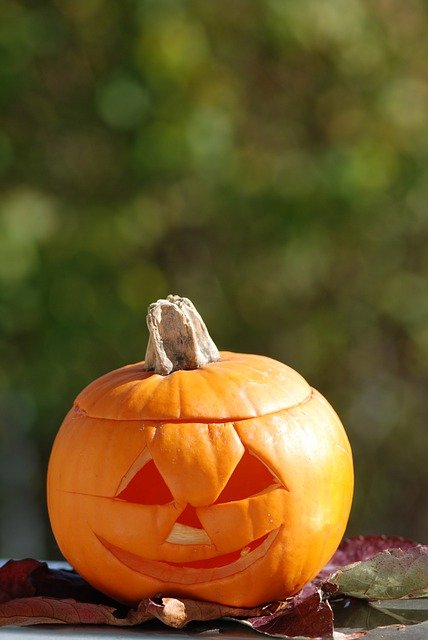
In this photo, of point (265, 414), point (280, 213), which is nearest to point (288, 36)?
point (280, 213)

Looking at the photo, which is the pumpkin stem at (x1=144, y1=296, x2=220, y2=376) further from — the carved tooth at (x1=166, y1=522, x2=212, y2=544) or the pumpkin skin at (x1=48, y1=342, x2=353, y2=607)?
the carved tooth at (x1=166, y1=522, x2=212, y2=544)

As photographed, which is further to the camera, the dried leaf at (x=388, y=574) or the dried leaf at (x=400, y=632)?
the dried leaf at (x=388, y=574)

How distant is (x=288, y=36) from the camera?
4219 mm

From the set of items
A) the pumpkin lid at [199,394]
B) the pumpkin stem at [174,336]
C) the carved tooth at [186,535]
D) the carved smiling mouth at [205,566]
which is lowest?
the carved smiling mouth at [205,566]

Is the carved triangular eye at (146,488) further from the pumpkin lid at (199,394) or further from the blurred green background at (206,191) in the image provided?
the blurred green background at (206,191)

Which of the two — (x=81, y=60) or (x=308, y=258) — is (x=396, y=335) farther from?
(x=81, y=60)

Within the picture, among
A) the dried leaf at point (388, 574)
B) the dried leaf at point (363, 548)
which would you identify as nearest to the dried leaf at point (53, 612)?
the dried leaf at point (388, 574)

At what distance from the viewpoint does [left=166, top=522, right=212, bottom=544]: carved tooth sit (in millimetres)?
1651

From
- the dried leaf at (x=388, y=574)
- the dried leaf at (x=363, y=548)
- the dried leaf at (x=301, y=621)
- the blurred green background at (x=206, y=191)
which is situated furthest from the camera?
the blurred green background at (x=206, y=191)

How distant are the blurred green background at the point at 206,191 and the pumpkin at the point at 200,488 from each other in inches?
93.8

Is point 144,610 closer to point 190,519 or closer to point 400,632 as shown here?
point 190,519

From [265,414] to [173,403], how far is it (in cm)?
16

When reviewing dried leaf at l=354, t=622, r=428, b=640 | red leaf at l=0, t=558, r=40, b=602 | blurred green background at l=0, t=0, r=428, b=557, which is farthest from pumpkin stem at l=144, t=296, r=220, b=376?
blurred green background at l=0, t=0, r=428, b=557

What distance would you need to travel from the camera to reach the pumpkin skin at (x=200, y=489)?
64.6 inches
